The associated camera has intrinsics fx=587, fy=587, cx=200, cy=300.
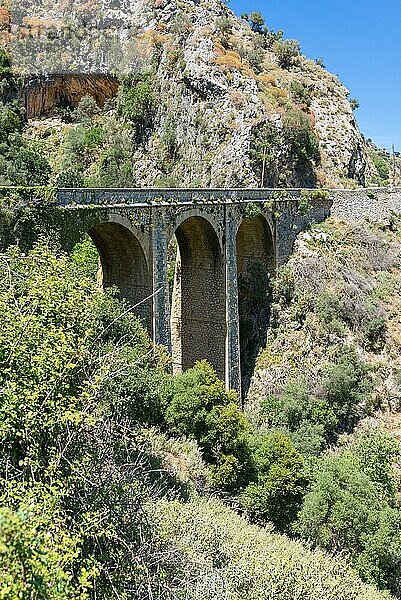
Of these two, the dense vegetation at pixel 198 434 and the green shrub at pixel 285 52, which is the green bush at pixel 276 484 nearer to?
the dense vegetation at pixel 198 434

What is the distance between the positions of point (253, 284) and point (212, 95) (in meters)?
16.3

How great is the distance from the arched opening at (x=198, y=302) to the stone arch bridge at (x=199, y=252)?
0.15 feet

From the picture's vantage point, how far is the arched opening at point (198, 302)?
26281 mm

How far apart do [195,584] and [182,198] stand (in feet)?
51.3

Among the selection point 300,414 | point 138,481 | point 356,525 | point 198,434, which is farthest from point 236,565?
point 300,414

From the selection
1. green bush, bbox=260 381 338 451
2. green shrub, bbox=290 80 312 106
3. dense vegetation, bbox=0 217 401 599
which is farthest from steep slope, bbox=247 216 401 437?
green shrub, bbox=290 80 312 106

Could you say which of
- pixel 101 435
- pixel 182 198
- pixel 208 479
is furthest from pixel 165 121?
pixel 101 435

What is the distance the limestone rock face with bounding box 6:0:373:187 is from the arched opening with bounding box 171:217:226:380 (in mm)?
11289

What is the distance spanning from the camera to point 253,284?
104 ft

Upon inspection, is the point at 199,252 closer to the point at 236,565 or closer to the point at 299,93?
the point at 236,565

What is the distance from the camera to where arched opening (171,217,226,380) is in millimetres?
26281

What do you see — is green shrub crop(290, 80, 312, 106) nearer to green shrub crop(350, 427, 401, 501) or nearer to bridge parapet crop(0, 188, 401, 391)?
bridge parapet crop(0, 188, 401, 391)

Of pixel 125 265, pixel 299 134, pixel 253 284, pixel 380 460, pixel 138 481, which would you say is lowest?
pixel 380 460

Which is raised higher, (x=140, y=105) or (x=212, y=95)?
(x=140, y=105)
